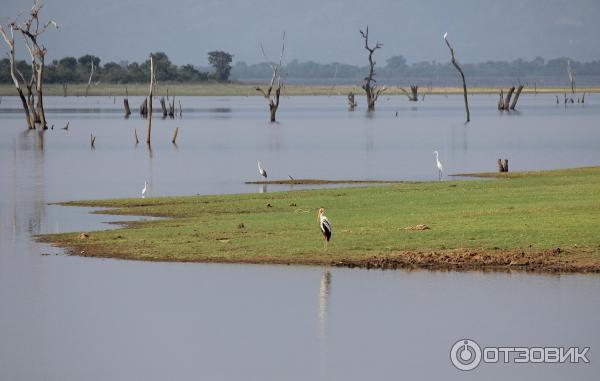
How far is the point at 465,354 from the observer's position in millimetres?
17578

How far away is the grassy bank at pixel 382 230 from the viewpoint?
953 inches

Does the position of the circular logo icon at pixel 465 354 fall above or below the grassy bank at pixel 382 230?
below

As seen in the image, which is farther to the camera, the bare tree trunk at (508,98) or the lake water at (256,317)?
the bare tree trunk at (508,98)

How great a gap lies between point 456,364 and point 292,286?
18.8ft

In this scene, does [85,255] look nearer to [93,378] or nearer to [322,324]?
[322,324]

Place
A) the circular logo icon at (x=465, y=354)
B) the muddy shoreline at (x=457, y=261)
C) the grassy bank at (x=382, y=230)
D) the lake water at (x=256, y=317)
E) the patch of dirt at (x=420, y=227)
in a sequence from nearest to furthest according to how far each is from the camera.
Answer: the circular logo icon at (x=465, y=354), the lake water at (x=256, y=317), the muddy shoreline at (x=457, y=261), the grassy bank at (x=382, y=230), the patch of dirt at (x=420, y=227)

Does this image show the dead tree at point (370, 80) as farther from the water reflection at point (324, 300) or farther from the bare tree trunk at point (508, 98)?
the water reflection at point (324, 300)

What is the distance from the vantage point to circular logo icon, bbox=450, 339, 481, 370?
17.1 meters

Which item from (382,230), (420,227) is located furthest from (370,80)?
(420,227)

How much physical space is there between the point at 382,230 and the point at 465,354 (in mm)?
9746

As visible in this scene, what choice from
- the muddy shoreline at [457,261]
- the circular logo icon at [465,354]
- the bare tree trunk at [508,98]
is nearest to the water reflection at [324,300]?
the muddy shoreline at [457,261]

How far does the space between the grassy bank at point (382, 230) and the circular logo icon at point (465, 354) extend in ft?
17.9

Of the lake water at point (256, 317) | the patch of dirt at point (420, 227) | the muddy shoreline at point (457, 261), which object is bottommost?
the lake water at point (256, 317)

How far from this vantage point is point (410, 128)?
3538 inches
